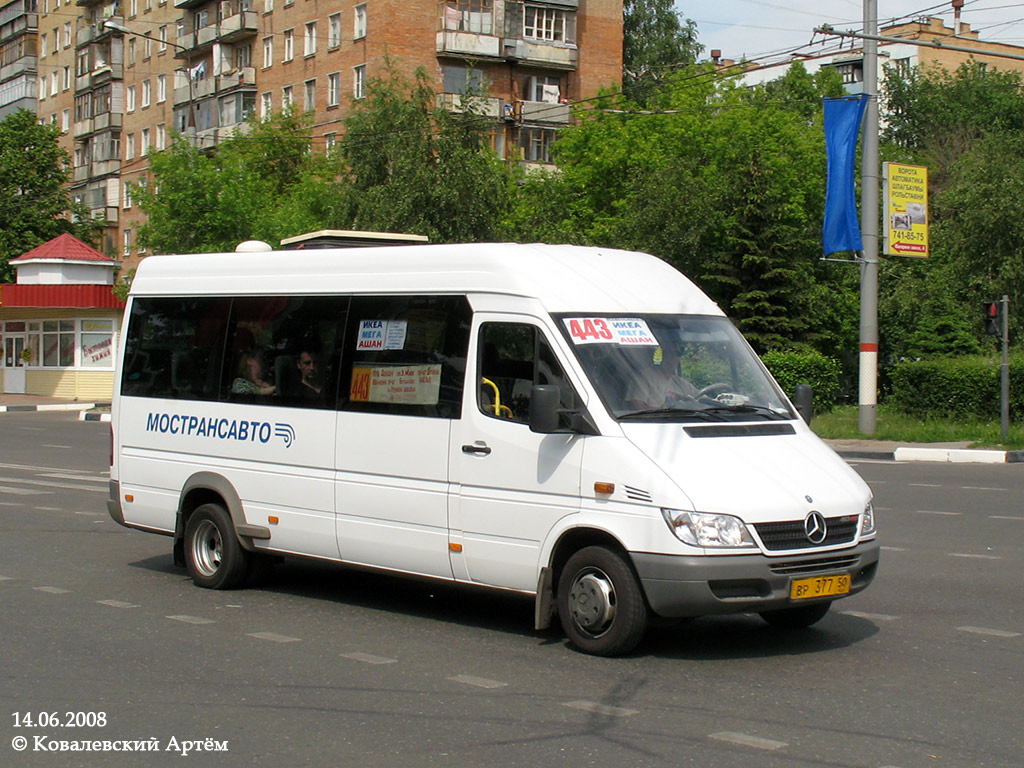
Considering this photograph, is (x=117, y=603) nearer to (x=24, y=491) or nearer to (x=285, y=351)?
(x=285, y=351)

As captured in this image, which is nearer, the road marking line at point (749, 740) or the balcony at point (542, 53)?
the road marking line at point (749, 740)

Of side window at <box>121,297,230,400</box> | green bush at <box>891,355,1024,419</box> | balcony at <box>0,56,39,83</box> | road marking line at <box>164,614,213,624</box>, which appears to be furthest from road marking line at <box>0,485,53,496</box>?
balcony at <box>0,56,39,83</box>

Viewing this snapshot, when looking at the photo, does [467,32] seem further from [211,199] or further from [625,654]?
[625,654]

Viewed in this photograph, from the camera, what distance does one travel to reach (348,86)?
200 feet

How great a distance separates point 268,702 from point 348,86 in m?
56.9

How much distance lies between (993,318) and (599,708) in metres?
21.1

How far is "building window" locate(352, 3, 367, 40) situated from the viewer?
60125 millimetres

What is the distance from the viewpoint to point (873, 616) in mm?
8758

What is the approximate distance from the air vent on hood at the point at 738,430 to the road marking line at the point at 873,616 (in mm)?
1577

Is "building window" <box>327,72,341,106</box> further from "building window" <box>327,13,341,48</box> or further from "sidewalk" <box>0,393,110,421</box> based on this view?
"sidewalk" <box>0,393,110,421</box>

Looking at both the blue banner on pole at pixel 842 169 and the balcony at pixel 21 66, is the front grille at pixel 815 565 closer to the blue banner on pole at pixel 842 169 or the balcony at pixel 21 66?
the blue banner on pole at pixel 842 169

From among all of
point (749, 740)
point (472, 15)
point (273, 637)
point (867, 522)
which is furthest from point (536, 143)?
point (749, 740)

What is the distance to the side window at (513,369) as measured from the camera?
26.0ft

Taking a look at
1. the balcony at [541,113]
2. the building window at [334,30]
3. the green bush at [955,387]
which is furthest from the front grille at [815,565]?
the building window at [334,30]
